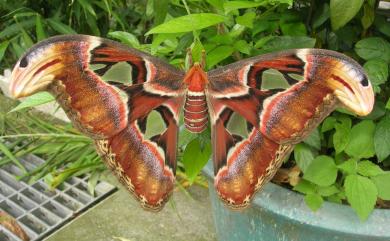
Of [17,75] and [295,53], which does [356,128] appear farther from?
[17,75]

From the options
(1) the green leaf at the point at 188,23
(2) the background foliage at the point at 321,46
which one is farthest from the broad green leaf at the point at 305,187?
(1) the green leaf at the point at 188,23

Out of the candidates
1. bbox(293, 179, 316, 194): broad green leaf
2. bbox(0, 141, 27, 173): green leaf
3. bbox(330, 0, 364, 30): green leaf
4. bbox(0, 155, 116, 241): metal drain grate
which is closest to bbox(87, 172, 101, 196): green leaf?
bbox(0, 155, 116, 241): metal drain grate

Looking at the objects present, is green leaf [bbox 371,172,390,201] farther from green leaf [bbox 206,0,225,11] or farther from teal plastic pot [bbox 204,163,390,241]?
green leaf [bbox 206,0,225,11]

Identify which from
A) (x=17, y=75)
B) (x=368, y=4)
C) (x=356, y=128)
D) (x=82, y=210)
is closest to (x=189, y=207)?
(x=82, y=210)

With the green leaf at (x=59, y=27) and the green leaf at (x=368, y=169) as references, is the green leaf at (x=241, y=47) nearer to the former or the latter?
the green leaf at (x=368, y=169)

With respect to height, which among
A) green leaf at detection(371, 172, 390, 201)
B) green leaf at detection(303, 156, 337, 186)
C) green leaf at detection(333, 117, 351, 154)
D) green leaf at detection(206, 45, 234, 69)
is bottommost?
green leaf at detection(371, 172, 390, 201)

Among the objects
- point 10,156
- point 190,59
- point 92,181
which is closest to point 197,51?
point 190,59

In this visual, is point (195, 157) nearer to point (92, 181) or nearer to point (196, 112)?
point (196, 112)

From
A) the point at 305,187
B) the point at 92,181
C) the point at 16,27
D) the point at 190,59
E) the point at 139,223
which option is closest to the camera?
the point at 190,59
